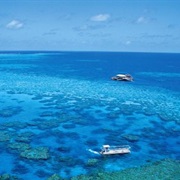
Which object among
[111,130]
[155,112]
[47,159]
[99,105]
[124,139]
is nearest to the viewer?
[47,159]

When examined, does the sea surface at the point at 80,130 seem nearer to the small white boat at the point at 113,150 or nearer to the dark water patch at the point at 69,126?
the dark water patch at the point at 69,126

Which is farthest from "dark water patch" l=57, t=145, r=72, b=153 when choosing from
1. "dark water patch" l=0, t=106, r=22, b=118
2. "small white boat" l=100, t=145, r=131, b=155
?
"dark water patch" l=0, t=106, r=22, b=118

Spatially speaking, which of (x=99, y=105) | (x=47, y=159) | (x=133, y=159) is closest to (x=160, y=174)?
(x=133, y=159)

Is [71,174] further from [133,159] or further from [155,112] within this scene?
[155,112]

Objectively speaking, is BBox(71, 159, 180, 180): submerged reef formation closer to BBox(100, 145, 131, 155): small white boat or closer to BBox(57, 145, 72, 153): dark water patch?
BBox(100, 145, 131, 155): small white boat

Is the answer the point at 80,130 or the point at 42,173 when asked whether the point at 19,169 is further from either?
the point at 80,130

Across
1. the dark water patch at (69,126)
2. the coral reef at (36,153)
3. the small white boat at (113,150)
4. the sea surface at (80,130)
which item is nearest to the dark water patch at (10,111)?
the sea surface at (80,130)

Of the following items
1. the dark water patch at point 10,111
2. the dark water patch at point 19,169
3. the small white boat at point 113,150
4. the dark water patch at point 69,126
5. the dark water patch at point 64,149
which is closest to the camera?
the dark water patch at point 19,169

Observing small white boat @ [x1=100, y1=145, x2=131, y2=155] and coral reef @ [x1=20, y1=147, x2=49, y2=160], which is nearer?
coral reef @ [x1=20, y1=147, x2=49, y2=160]
